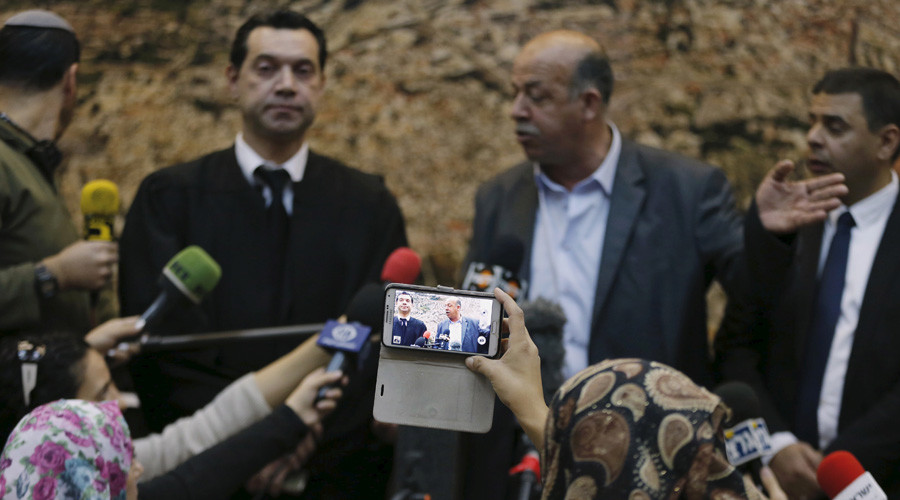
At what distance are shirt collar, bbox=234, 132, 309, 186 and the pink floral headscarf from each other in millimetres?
1480

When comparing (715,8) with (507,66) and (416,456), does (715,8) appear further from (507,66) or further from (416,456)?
(416,456)

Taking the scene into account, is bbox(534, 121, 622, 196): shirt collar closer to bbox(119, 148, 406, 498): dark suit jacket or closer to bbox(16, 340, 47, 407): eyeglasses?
bbox(119, 148, 406, 498): dark suit jacket

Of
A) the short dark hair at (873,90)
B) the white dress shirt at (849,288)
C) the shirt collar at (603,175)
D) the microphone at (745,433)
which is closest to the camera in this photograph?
the microphone at (745,433)

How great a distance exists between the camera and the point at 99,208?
2.82 metres

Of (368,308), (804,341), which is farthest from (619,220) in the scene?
(368,308)

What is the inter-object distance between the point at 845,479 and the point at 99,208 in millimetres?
2222

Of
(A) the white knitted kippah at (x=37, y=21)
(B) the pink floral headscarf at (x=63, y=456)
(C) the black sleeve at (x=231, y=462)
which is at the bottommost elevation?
(C) the black sleeve at (x=231, y=462)

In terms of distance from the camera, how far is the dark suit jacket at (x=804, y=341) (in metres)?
2.76

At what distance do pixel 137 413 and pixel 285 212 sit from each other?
2.75ft

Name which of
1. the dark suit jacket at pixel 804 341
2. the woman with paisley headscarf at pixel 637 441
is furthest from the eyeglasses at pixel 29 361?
the dark suit jacket at pixel 804 341

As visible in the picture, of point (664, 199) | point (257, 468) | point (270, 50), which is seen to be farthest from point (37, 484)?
point (664, 199)

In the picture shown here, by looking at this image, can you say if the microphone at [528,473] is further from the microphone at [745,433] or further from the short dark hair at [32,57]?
the short dark hair at [32,57]

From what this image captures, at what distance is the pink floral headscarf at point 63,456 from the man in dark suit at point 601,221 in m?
1.64

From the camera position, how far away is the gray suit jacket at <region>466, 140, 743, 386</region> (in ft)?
10.4
